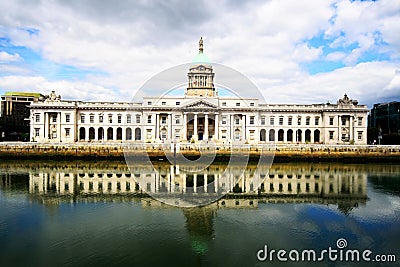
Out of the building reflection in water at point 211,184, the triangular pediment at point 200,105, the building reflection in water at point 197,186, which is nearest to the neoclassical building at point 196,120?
the triangular pediment at point 200,105

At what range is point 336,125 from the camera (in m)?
53.0

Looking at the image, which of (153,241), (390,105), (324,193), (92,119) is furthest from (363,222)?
(390,105)

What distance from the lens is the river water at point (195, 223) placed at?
10.8 m

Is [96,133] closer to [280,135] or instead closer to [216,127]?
[216,127]

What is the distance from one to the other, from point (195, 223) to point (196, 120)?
126 feet

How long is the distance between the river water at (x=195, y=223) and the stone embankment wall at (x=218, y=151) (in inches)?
504

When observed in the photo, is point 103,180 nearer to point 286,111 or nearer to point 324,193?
point 324,193

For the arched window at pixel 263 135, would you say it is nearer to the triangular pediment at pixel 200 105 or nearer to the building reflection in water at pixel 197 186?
the triangular pediment at pixel 200 105

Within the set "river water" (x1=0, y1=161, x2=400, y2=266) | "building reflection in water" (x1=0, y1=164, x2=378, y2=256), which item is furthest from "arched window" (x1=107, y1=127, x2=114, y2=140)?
"river water" (x1=0, y1=161, x2=400, y2=266)

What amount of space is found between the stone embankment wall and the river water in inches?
504

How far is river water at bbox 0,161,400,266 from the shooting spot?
35.3 ft

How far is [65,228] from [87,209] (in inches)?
115

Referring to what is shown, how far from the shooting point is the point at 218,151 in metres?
37.7

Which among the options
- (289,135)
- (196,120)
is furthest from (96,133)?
(289,135)
